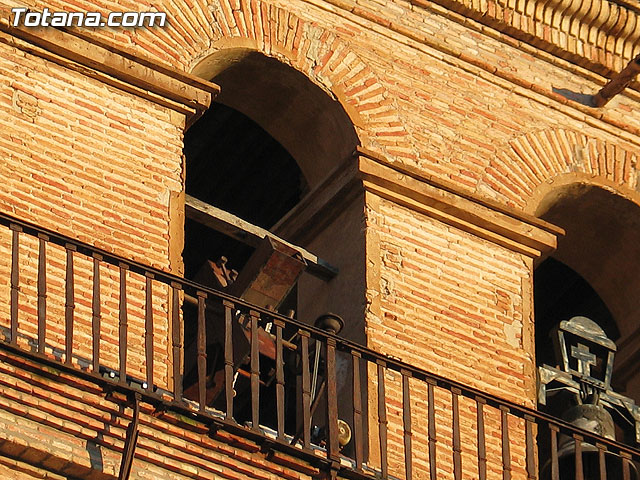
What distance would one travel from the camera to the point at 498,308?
12180 millimetres

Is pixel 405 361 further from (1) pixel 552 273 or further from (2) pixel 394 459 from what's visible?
(1) pixel 552 273

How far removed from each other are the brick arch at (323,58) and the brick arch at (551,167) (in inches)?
22.3

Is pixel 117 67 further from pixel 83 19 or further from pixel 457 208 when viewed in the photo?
pixel 457 208

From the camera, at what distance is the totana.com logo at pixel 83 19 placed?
1162 centimetres

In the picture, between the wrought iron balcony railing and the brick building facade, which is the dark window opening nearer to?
the brick building facade

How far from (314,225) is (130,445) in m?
3.23

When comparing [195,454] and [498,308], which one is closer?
[195,454]

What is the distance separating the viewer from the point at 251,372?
10375mm

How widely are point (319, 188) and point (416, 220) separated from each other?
643 millimetres

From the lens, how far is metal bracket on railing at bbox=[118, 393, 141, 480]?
31.3ft

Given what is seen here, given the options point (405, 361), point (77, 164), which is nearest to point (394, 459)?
point (405, 361)

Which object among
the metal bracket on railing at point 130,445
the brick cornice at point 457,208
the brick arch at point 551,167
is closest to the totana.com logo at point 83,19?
the brick cornice at point 457,208

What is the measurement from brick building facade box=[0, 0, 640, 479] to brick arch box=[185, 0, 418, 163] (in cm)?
1

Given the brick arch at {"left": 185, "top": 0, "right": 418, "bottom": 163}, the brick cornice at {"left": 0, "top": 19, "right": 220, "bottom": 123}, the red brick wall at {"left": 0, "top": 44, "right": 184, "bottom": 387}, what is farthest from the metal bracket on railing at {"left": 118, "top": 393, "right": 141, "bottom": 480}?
the brick arch at {"left": 185, "top": 0, "right": 418, "bottom": 163}
